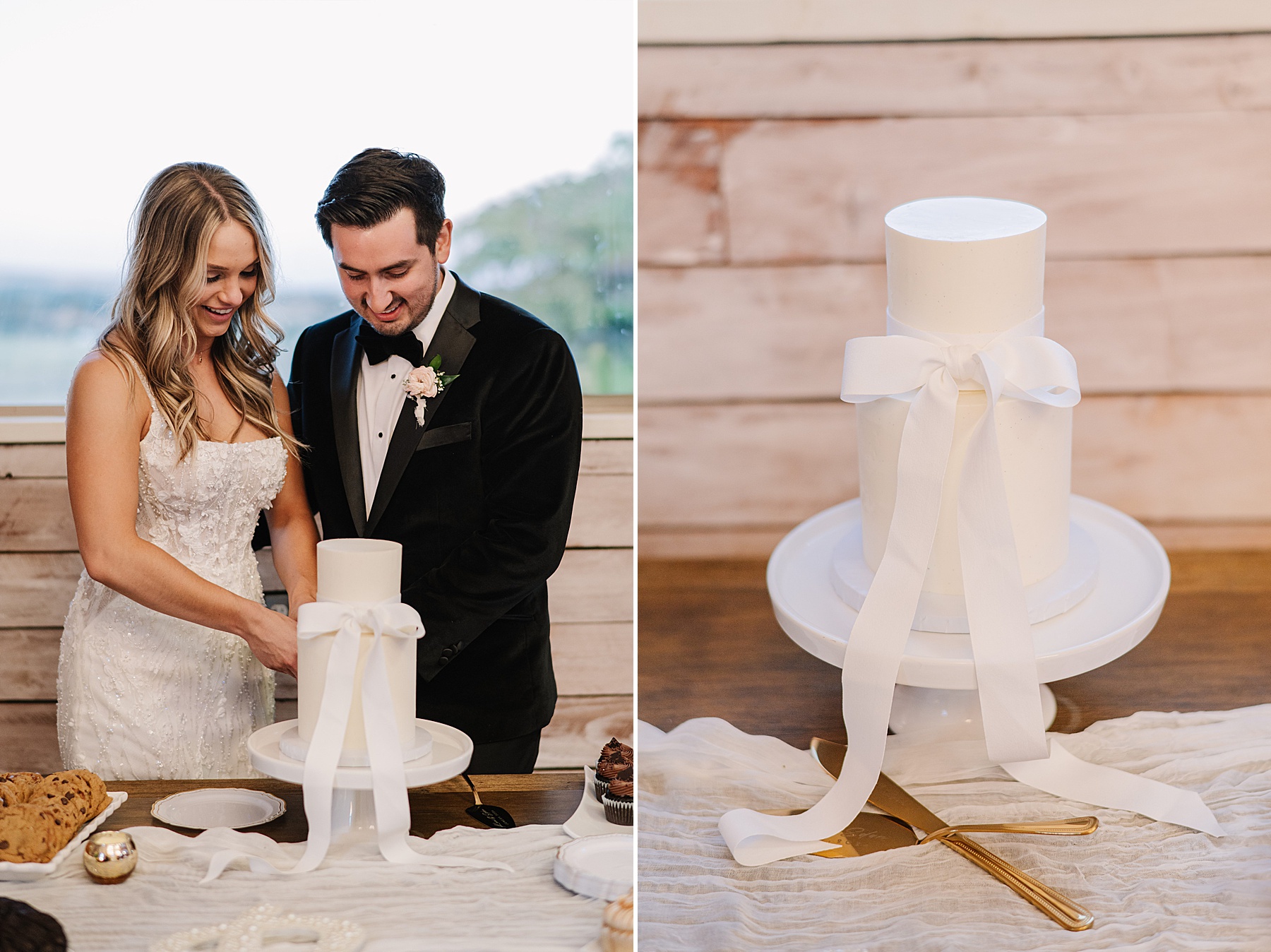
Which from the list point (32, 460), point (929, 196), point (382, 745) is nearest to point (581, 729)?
point (382, 745)

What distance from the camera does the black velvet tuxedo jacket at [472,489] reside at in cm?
67

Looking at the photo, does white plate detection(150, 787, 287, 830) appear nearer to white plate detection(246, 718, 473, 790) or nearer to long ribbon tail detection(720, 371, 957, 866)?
white plate detection(246, 718, 473, 790)

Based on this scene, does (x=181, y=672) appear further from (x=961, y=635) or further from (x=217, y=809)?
(x=961, y=635)

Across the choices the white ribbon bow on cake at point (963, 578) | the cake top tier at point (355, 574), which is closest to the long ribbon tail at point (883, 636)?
the white ribbon bow on cake at point (963, 578)

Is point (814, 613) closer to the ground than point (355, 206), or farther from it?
closer to the ground

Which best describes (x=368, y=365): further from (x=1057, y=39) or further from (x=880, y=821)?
(x=1057, y=39)

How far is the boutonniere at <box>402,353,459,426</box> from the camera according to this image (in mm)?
667

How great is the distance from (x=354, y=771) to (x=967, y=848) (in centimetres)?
34

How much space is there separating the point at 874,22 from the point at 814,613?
0.61 m

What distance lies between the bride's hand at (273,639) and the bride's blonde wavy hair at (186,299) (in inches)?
4.2

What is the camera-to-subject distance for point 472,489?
26.6 inches

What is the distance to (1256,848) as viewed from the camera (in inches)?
24.2

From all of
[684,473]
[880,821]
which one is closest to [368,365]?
[880,821]

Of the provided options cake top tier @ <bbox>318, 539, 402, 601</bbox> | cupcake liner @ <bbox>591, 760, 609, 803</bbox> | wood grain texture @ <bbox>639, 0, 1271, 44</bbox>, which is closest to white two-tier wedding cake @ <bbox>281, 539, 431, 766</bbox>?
cake top tier @ <bbox>318, 539, 402, 601</bbox>
